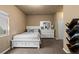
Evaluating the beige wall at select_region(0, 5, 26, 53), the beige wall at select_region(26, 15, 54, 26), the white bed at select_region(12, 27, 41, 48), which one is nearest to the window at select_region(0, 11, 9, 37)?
the beige wall at select_region(0, 5, 26, 53)

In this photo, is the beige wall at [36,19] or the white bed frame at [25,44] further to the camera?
the beige wall at [36,19]

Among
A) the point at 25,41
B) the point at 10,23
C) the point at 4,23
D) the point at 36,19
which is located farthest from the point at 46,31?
the point at 4,23

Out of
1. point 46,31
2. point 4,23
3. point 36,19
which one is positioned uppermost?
point 36,19

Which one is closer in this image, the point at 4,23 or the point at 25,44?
the point at 4,23

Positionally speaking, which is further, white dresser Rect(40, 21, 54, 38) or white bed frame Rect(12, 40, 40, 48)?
white dresser Rect(40, 21, 54, 38)

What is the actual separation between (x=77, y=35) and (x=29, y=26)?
4.14m

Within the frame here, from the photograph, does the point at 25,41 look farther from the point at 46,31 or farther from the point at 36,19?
the point at 36,19

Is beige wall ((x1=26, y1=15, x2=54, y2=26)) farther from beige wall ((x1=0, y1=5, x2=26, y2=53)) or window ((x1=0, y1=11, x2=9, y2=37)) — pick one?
window ((x1=0, y1=11, x2=9, y2=37))

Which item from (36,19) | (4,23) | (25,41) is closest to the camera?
(4,23)

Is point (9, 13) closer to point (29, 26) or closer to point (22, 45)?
point (22, 45)

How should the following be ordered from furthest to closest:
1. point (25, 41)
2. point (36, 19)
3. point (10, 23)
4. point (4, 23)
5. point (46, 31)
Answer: point (36, 19), point (46, 31), point (25, 41), point (10, 23), point (4, 23)

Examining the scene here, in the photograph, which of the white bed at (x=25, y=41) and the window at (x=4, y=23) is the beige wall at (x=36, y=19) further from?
the window at (x=4, y=23)

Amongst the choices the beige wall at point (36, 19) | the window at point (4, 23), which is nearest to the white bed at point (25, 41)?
the window at point (4, 23)

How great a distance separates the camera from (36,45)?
3523mm
